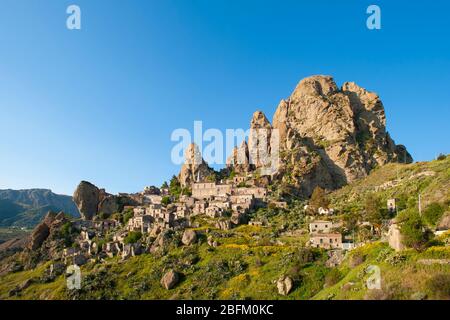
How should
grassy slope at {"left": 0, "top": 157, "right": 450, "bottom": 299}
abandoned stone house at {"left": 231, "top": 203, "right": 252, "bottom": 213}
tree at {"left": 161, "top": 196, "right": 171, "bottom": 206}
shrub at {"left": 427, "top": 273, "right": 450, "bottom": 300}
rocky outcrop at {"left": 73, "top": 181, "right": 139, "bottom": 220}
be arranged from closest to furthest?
shrub at {"left": 427, "top": 273, "right": 450, "bottom": 300} → grassy slope at {"left": 0, "top": 157, "right": 450, "bottom": 299} → abandoned stone house at {"left": 231, "top": 203, "right": 252, "bottom": 213} → rocky outcrop at {"left": 73, "top": 181, "right": 139, "bottom": 220} → tree at {"left": 161, "top": 196, "right": 171, "bottom": 206}

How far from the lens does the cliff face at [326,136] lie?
124750 millimetres

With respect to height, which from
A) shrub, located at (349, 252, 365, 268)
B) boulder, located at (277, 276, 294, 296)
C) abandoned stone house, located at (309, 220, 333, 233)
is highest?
abandoned stone house, located at (309, 220, 333, 233)

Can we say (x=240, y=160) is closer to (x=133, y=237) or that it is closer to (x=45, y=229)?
(x=133, y=237)

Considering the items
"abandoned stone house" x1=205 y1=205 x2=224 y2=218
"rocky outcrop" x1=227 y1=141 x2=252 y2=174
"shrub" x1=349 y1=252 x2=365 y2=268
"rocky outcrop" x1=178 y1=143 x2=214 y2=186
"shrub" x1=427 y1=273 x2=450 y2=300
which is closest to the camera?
"shrub" x1=427 y1=273 x2=450 y2=300

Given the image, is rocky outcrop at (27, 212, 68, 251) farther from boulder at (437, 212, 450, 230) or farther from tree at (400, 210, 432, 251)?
boulder at (437, 212, 450, 230)

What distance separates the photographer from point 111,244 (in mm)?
84562

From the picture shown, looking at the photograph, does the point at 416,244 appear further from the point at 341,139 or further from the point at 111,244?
the point at 341,139

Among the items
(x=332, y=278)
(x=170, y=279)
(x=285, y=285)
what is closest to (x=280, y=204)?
(x=170, y=279)

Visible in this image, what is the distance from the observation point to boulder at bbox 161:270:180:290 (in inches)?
2395

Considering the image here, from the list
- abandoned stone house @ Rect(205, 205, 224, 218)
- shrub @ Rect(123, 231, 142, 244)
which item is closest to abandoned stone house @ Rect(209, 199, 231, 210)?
abandoned stone house @ Rect(205, 205, 224, 218)

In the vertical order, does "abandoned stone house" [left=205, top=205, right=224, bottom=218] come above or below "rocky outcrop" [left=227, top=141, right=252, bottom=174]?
below

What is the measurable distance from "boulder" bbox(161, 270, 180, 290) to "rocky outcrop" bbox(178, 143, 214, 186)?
6799 centimetres

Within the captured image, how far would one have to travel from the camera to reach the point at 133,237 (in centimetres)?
8412

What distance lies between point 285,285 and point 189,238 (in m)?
28.5
